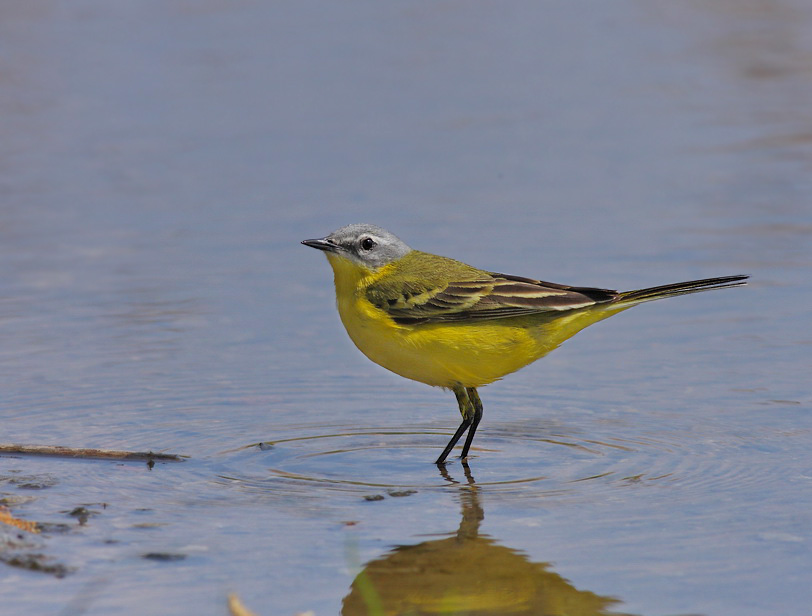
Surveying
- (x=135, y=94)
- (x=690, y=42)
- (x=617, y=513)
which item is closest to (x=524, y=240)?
(x=617, y=513)

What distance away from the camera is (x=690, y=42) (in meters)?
18.3

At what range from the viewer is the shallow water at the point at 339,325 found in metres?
5.73

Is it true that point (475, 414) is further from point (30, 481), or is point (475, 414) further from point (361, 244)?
point (30, 481)

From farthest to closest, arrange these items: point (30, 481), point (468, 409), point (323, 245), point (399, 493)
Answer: point (323, 245)
point (468, 409)
point (30, 481)
point (399, 493)

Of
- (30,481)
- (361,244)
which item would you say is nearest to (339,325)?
(361,244)

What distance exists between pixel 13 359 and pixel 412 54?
9909mm

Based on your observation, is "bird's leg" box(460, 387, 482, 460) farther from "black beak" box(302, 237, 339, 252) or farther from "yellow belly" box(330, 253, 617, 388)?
"black beak" box(302, 237, 339, 252)

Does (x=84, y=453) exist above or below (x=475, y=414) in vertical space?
below

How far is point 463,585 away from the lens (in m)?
5.55

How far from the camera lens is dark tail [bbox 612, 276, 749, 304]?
7578mm

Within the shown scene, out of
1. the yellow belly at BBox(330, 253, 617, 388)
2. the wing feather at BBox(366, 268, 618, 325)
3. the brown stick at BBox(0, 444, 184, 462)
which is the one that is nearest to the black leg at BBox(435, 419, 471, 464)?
the yellow belly at BBox(330, 253, 617, 388)

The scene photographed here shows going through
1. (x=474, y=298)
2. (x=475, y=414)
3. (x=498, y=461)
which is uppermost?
(x=474, y=298)

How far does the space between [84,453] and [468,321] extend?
7.70ft

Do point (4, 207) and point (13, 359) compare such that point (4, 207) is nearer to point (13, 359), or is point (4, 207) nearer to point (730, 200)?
point (13, 359)
